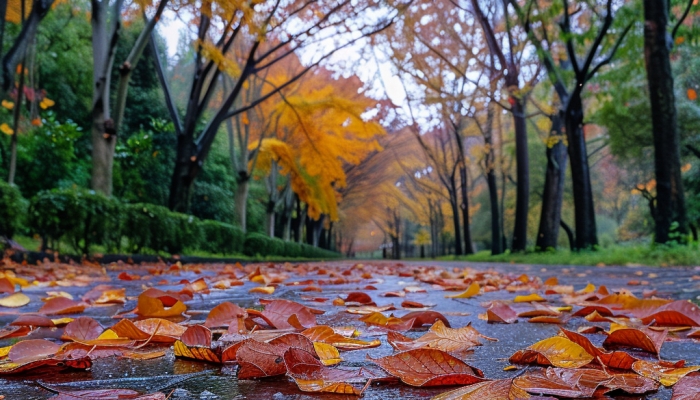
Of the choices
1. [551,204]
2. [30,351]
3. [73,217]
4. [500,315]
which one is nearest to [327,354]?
[30,351]

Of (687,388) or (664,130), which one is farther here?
(664,130)

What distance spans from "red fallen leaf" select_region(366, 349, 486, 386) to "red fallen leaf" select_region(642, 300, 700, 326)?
3.29 feet

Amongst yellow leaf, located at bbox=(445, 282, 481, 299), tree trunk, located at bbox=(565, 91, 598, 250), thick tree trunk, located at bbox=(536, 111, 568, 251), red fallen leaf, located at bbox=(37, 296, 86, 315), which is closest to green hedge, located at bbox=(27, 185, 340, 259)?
red fallen leaf, located at bbox=(37, 296, 86, 315)

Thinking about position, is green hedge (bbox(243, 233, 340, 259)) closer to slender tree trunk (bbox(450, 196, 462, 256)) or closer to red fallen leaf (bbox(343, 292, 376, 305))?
slender tree trunk (bbox(450, 196, 462, 256))

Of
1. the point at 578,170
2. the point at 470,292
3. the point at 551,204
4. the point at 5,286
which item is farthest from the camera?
the point at 551,204

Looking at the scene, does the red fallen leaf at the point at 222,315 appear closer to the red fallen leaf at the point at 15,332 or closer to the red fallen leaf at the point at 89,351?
the red fallen leaf at the point at 89,351

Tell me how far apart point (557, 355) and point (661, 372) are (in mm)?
170

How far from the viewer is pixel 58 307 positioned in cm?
172

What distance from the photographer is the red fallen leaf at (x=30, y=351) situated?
3.05 ft

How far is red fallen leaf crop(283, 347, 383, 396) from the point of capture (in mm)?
720

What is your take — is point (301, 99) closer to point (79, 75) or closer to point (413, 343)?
point (79, 75)

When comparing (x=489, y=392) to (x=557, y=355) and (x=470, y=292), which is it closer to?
(x=557, y=355)

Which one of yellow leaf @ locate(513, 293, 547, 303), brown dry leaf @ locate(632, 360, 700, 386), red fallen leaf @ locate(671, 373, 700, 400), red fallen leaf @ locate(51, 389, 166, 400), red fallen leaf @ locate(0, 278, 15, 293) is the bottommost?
yellow leaf @ locate(513, 293, 547, 303)

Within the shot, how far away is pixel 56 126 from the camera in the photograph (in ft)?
34.6
